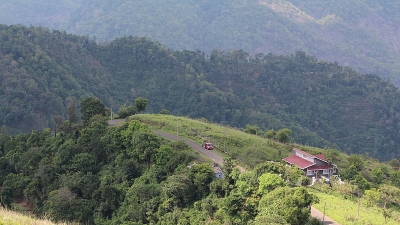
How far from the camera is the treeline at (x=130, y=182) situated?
23562 mm

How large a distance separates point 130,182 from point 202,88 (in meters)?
82.7

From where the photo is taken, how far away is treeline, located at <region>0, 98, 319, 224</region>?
23.6 metres

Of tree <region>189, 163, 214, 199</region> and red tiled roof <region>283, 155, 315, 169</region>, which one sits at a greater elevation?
tree <region>189, 163, 214, 199</region>

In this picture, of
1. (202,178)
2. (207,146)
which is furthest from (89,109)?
(202,178)

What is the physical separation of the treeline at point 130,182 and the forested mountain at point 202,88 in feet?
154

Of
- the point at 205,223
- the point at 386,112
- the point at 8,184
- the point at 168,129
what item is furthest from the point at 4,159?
the point at 386,112

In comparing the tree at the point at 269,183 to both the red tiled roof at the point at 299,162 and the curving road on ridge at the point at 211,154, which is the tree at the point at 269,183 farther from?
the red tiled roof at the point at 299,162

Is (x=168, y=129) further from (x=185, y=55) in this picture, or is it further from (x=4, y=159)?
(x=185, y=55)

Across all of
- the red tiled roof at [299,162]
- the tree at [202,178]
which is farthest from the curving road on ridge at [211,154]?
the red tiled roof at [299,162]

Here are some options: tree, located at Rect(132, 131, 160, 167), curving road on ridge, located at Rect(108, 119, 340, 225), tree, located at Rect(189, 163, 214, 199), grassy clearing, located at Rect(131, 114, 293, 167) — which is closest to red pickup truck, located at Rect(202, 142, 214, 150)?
curving road on ridge, located at Rect(108, 119, 340, 225)

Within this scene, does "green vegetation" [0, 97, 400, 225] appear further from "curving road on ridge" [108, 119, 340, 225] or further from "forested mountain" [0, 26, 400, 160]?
"forested mountain" [0, 26, 400, 160]

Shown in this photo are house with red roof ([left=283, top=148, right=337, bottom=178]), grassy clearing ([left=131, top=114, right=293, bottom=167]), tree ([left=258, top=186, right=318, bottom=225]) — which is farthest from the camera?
grassy clearing ([left=131, top=114, right=293, bottom=167])

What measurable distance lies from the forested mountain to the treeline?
154ft

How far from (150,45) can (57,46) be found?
31.1m
